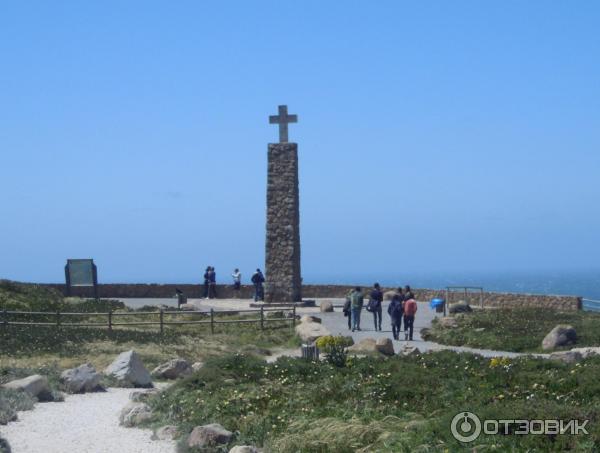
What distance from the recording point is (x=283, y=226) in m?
42.0

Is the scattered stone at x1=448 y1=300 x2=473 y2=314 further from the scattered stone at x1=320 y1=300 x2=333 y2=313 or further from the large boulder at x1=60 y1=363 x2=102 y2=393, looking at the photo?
the large boulder at x1=60 y1=363 x2=102 y2=393

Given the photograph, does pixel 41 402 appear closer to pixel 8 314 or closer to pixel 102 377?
pixel 102 377

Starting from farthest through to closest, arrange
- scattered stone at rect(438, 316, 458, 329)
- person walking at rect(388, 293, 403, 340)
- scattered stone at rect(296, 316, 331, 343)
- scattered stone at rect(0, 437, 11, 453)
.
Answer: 1. scattered stone at rect(438, 316, 458, 329)
2. person walking at rect(388, 293, 403, 340)
3. scattered stone at rect(296, 316, 331, 343)
4. scattered stone at rect(0, 437, 11, 453)

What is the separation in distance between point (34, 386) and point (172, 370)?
4.16m

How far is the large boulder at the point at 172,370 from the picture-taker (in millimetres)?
23609

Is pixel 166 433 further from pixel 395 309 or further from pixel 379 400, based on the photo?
pixel 395 309

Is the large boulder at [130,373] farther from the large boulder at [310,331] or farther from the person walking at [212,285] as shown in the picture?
the person walking at [212,285]

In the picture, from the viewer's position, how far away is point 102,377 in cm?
2294

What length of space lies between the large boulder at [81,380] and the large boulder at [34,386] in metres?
1.04

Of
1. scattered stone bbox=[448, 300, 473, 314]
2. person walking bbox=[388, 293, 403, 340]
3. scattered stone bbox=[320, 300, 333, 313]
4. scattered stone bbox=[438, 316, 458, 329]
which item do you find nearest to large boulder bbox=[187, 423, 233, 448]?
person walking bbox=[388, 293, 403, 340]

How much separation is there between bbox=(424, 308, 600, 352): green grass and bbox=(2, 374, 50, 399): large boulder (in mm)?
14130

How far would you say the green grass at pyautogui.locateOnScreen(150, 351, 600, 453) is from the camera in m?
12.6
